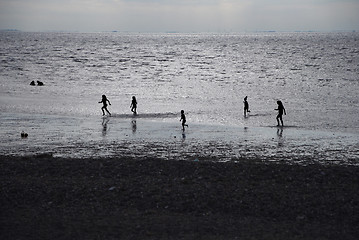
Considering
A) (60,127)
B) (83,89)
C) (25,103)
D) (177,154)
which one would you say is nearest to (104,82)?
(83,89)

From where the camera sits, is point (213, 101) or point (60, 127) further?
point (213, 101)

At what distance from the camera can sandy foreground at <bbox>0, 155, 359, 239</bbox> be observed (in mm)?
10266

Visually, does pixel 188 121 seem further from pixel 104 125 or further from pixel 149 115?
pixel 104 125

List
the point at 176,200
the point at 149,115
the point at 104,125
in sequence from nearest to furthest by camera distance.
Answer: the point at 176,200 → the point at 104,125 → the point at 149,115

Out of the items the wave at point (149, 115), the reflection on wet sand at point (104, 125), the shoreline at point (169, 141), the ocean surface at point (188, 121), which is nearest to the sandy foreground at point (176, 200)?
the shoreline at point (169, 141)

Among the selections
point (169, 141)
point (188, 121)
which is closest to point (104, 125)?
point (188, 121)

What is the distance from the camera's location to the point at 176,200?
12109 millimetres

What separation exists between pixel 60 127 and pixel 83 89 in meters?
26.8

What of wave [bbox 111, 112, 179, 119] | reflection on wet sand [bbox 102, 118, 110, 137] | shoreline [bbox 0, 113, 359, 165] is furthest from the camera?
wave [bbox 111, 112, 179, 119]

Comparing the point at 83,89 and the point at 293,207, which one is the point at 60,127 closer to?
the point at 293,207

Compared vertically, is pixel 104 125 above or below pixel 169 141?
below

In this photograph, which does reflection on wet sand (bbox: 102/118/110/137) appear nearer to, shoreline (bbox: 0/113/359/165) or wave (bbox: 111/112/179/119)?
shoreline (bbox: 0/113/359/165)

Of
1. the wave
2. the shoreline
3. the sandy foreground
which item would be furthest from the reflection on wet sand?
the sandy foreground

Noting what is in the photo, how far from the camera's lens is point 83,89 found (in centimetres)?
5166
